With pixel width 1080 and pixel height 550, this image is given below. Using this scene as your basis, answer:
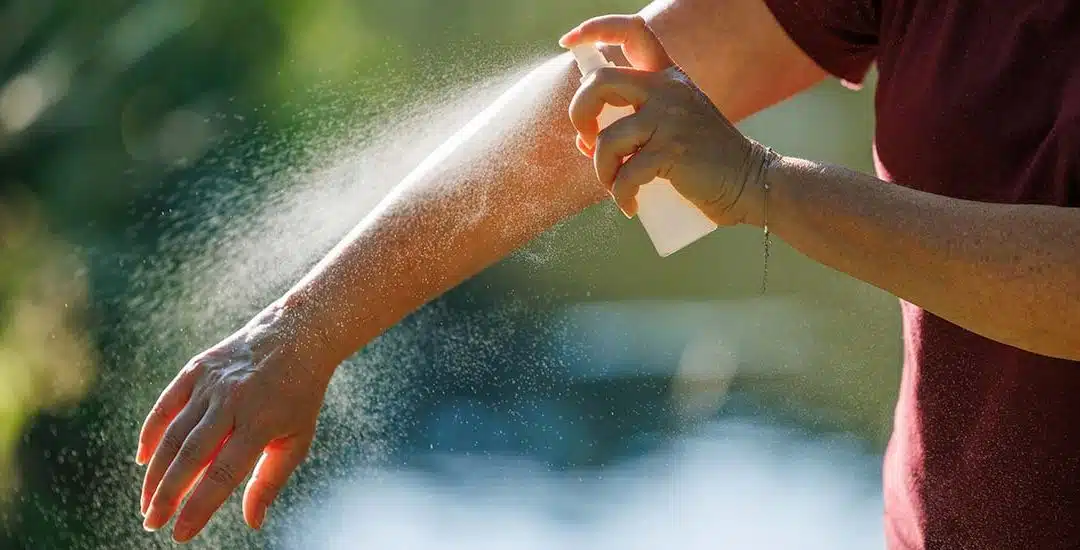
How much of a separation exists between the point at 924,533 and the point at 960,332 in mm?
212

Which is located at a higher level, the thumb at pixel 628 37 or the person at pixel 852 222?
the thumb at pixel 628 37

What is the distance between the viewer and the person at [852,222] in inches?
37.7

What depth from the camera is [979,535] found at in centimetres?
110

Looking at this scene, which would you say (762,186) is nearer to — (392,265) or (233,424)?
(392,265)

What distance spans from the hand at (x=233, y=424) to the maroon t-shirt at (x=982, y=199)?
25.2 inches

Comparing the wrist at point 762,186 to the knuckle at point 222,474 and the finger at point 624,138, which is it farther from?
the knuckle at point 222,474

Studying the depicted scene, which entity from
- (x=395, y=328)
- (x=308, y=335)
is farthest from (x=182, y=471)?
(x=395, y=328)

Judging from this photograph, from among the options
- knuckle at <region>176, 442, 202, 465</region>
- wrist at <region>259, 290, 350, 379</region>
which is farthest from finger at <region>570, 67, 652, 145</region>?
knuckle at <region>176, 442, 202, 465</region>

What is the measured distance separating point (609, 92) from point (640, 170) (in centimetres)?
8

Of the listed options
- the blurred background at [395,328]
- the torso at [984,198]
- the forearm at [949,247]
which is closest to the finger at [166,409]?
the forearm at [949,247]

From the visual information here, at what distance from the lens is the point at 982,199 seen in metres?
1.09

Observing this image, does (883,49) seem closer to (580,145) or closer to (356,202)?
(580,145)

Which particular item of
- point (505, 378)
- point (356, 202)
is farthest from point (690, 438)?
point (356, 202)

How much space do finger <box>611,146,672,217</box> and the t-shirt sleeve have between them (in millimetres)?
442
